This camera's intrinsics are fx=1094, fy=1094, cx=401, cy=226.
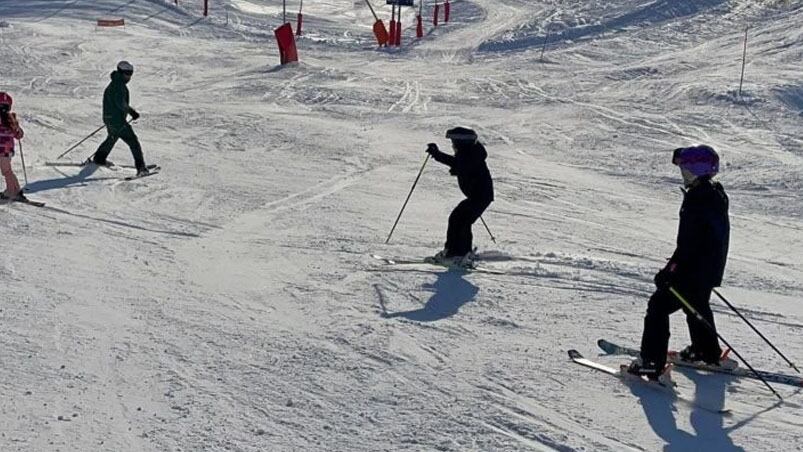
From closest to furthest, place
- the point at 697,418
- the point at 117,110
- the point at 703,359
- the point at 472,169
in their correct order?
the point at 697,418
the point at 703,359
the point at 472,169
the point at 117,110

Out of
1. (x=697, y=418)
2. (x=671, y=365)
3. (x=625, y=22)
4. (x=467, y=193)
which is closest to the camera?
(x=697, y=418)

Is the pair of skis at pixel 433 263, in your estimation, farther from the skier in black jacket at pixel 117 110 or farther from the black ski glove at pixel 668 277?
the skier in black jacket at pixel 117 110

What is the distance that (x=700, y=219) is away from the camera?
7008mm

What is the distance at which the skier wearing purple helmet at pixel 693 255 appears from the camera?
23.0 feet

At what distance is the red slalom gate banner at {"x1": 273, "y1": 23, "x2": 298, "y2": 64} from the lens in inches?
997

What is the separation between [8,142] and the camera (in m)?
12.9

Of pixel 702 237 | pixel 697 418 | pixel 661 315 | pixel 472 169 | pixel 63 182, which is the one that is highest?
pixel 702 237

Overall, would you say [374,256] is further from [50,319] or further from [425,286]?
[50,319]

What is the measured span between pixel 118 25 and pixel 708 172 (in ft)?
89.1

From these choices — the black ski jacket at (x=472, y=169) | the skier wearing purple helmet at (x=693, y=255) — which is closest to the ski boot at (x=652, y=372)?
the skier wearing purple helmet at (x=693, y=255)

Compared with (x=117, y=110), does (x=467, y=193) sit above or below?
above

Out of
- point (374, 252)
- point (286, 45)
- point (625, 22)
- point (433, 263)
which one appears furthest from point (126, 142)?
point (625, 22)

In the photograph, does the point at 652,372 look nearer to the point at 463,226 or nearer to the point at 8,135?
the point at 463,226

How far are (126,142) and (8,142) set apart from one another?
7.69 ft
